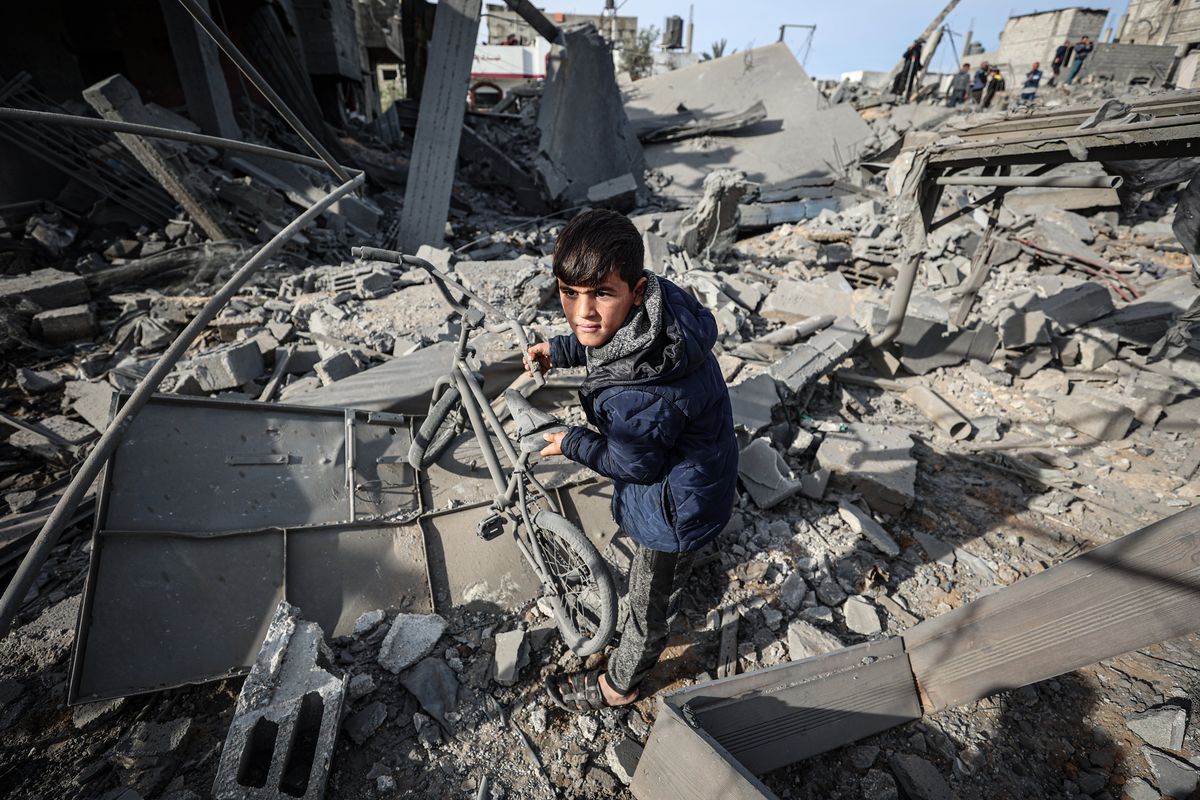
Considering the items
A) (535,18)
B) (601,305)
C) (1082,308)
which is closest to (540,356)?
(601,305)

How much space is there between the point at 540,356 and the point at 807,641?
202cm

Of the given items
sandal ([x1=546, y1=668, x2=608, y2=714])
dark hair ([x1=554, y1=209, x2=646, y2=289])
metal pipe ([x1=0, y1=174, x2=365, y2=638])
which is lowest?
sandal ([x1=546, y1=668, x2=608, y2=714])

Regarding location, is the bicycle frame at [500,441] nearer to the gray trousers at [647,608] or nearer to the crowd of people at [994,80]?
the gray trousers at [647,608]

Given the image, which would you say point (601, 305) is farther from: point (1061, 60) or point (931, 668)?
point (1061, 60)

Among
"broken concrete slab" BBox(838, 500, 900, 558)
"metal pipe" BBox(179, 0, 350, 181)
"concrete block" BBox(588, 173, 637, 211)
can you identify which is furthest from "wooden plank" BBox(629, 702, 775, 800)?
"concrete block" BBox(588, 173, 637, 211)

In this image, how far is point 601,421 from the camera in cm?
173

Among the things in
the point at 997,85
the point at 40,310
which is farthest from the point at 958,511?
the point at 997,85

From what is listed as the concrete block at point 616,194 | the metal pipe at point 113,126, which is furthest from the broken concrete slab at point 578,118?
the metal pipe at point 113,126

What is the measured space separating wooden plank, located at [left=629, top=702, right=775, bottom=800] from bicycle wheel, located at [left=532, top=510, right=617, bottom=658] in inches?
21.0

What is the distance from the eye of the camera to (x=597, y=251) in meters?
1.45

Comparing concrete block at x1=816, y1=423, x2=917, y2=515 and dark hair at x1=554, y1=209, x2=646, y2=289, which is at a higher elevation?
dark hair at x1=554, y1=209, x2=646, y2=289

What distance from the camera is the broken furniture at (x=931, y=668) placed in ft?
4.07

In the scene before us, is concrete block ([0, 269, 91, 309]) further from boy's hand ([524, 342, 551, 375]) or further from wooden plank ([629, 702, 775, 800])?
wooden plank ([629, 702, 775, 800])

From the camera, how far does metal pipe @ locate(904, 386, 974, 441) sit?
430cm
